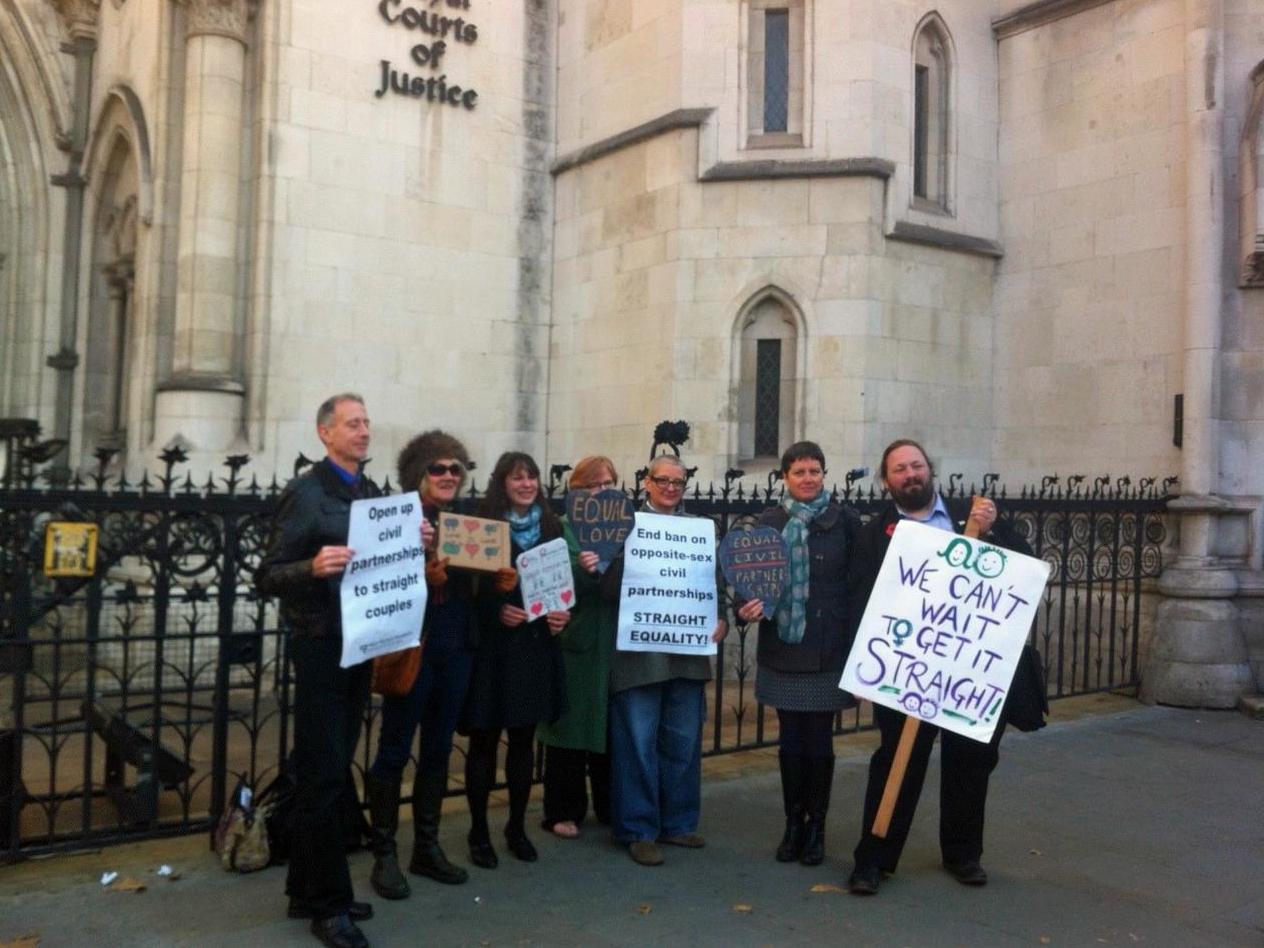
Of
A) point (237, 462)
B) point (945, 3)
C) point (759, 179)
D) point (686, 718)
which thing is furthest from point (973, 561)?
point (945, 3)

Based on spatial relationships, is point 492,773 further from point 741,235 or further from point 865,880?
point 741,235

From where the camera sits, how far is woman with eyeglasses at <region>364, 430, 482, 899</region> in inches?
188

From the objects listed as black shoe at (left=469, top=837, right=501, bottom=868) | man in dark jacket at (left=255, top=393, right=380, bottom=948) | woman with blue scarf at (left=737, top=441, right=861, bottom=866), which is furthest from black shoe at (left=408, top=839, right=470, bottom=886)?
woman with blue scarf at (left=737, top=441, right=861, bottom=866)

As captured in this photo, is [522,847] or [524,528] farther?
[522,847]

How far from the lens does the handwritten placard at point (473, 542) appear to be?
4660mm

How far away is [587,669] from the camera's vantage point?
18.2 ft

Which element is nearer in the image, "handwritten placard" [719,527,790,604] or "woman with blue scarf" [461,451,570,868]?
"woman with blue scarf" [461,451,570,868]

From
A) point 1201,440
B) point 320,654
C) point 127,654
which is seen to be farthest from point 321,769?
point 1201,440

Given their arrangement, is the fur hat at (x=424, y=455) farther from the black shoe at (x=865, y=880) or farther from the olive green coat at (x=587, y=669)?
the black shoe at (x=865, y=880)

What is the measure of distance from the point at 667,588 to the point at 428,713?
1.25 m

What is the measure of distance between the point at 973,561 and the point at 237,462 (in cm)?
368

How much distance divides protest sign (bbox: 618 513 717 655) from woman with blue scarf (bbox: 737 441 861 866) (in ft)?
1.08

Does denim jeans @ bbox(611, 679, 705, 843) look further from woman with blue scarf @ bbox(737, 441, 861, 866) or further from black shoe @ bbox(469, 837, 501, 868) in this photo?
black shoe @ bbox(469, 837, 501, 868)

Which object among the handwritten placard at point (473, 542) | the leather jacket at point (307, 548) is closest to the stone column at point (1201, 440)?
the handwritten placard at point (473, 542)
